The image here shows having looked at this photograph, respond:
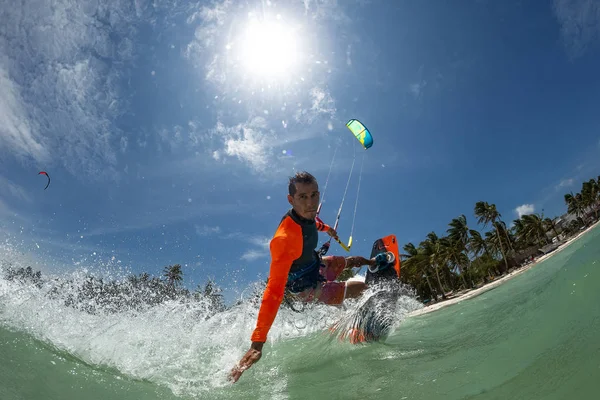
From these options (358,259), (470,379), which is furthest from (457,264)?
(470,379)

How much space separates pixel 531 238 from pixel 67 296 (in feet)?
190

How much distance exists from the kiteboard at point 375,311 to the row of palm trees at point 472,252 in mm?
37643

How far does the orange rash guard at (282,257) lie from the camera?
130 inches

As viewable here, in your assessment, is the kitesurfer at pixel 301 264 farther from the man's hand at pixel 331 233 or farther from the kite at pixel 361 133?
the kite at pixel 361 133

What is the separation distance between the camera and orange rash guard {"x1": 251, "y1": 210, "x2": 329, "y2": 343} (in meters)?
3.30

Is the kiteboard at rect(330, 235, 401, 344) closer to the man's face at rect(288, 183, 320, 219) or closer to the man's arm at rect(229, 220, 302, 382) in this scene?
the man's arm at rect(229, 220, 302, 382)

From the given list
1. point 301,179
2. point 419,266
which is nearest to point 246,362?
point 301,179

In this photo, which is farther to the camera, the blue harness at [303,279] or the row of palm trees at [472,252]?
the row of palm trees at [472,252]

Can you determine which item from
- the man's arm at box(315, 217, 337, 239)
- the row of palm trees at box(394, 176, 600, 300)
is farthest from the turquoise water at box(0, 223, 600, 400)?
the row of palm trees at box(394, 176, 600, 300)

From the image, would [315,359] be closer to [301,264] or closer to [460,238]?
[301,264]

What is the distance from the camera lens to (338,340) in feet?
14.1

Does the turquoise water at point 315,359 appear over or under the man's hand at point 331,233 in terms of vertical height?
under

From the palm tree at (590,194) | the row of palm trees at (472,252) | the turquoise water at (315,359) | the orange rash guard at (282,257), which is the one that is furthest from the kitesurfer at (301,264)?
the palm tree at (590,194)

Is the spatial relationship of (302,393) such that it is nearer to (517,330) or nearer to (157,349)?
(517,330)
